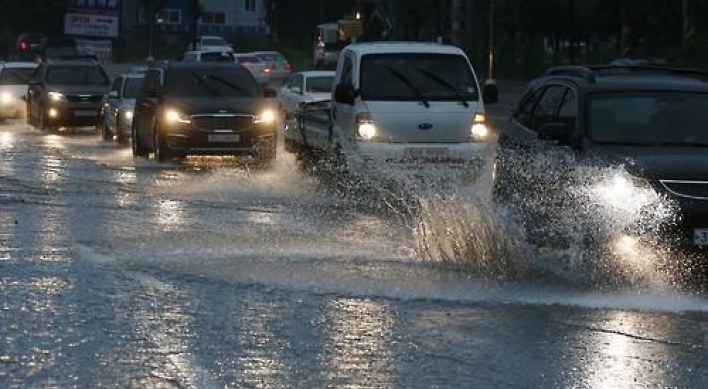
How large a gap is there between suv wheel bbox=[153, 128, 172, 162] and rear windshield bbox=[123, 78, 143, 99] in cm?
702

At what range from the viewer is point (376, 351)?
30.7ft

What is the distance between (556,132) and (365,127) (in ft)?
23.0

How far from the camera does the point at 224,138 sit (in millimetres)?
25625

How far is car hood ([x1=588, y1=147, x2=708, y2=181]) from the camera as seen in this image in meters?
11.9

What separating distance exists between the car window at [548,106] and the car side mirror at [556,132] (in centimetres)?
52

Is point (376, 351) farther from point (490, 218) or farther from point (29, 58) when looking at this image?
point (29, 58)

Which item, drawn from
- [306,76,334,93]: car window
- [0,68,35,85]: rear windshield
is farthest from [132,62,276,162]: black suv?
[0,68,35,85]: rear windshield

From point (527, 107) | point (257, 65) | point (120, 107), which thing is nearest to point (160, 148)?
point (120, 107)

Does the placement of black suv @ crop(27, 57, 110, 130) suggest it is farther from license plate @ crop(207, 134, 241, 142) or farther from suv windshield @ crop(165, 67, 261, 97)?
license plate @ crop(207, 134, 241, 142)

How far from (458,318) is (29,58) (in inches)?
2880

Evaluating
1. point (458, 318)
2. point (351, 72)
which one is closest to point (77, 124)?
point (351, 72)

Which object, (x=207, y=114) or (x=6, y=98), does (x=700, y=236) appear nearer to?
(x=207, y=114)

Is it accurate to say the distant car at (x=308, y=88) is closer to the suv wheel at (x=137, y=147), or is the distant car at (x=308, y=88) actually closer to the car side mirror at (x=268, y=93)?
the car side mirror at (x=268, y=93)

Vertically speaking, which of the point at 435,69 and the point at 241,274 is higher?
the point at 435,69
